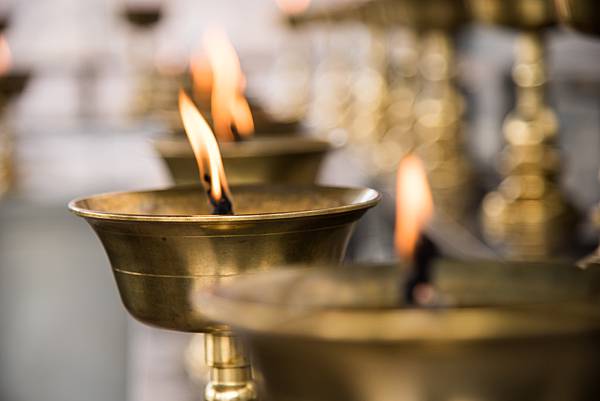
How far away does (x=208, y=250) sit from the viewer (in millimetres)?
532

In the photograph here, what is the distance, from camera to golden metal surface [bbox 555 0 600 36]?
697mm

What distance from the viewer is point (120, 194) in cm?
61

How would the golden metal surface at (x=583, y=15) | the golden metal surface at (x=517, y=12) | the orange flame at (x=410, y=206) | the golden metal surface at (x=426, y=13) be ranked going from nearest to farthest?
the orange flame at (x=410, y=206) < the golden metal surface at (x=583, y=15) < the golden metal surface at (x=517, y=12) < the golden metal surface at (x=426, y=13)

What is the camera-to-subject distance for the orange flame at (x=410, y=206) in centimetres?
40

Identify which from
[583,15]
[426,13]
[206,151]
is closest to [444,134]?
[426,13]

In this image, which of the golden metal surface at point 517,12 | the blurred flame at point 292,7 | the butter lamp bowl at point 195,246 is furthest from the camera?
the blurred flame at point 292,7

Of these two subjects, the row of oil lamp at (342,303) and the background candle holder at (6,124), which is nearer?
the row of oil lamp at (342,303)

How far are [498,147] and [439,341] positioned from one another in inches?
97.2

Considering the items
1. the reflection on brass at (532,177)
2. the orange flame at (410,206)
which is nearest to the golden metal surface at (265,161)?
the orange flame at (410,206)

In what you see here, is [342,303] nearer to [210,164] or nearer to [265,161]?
[210,164]

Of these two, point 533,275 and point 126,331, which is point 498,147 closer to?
point 126,331

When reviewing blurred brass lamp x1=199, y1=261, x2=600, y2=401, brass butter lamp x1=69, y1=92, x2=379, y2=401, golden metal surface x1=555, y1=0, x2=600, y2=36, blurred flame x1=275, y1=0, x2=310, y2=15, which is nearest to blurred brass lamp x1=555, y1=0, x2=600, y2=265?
golden metal surface x1=555, y1=0, x2=600, y2=36

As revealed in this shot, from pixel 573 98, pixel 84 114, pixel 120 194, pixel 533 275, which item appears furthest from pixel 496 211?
pixel 84 114

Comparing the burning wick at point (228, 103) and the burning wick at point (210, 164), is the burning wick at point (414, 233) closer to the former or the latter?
the burning wick at point (210, 164)
